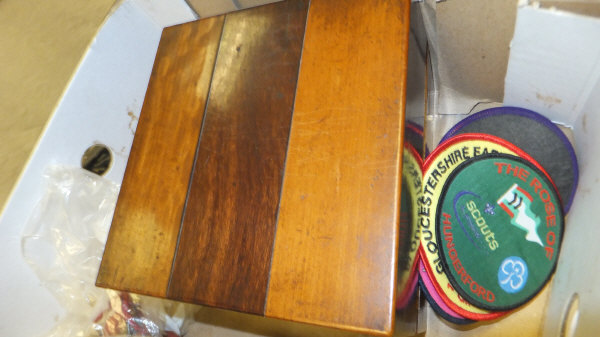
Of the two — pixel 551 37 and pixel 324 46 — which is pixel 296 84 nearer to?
pixel 324 46

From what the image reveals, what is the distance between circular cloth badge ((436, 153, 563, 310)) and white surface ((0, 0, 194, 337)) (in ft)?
3.36

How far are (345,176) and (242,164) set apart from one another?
269 mm

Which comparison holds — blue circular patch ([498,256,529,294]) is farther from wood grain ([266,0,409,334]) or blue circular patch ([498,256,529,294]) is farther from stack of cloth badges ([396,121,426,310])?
wood grain ([266,0,409,334])

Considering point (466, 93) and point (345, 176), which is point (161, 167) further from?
point (466, 93)

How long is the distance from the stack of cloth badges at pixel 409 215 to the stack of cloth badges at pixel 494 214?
0.16 feet

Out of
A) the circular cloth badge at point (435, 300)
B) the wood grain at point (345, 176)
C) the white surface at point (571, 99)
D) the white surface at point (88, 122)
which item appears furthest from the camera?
the circular cloth badge at point (435, 300)

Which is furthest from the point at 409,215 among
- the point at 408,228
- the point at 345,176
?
the point at 345,176

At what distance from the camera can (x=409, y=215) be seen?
0.97m

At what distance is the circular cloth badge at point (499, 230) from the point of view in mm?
1065

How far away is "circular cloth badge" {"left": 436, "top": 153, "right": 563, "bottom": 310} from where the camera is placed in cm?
107

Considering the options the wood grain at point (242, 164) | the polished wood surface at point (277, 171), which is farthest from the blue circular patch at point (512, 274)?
the wood grain at point (242, 164)

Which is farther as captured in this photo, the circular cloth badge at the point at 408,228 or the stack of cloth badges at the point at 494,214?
the stack of cloth badges at the point at 494,214

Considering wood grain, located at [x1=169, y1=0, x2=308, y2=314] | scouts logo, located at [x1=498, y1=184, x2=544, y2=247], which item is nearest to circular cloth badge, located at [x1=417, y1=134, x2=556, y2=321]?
scouts logo, located at [x1=498, y1=184, x2=544, y2=247]

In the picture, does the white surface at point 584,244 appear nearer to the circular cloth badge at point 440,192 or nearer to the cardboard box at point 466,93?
the cardboard box at point 466,93
